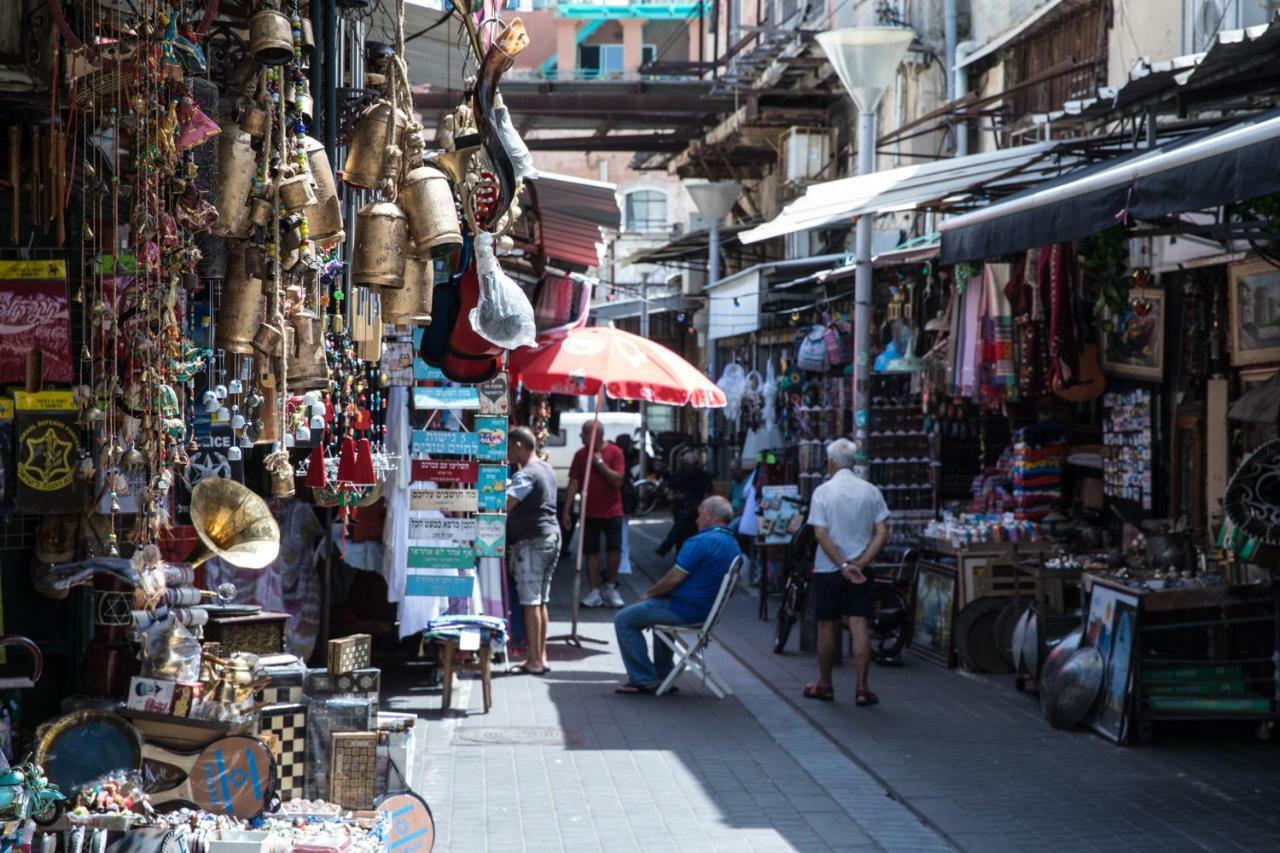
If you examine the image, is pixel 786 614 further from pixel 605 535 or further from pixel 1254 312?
pixel 1254 312

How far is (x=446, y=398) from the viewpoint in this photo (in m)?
11.0

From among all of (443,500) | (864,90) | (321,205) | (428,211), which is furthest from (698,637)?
(321,205)

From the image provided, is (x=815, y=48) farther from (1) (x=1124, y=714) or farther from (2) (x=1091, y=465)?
(1) (x=1124, y=714)

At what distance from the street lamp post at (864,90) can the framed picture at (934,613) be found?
1.17 meters

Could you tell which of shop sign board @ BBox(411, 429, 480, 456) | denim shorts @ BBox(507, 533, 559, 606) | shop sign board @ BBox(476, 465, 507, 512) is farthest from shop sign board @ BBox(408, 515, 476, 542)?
denim shorts @ BBox(507, 533, 559, 606)

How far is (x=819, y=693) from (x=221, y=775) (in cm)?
657

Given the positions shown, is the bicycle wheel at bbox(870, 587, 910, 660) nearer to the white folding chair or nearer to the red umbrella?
the white folding chair

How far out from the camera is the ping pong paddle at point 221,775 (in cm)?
556

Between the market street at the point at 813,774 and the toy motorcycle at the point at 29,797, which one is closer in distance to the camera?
the toy motorcycle at the point at 29,797

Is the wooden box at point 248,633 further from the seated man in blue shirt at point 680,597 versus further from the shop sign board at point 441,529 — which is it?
the seated man in blue shirt at point 680,597

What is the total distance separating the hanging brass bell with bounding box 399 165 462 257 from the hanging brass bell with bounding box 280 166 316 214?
1.40ft

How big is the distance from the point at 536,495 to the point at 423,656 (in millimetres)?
1529

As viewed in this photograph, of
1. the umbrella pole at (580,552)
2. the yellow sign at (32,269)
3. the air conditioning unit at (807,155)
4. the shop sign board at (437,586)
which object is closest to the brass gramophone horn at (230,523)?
the yellow sign at (32,269)

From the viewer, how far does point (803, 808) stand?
8.40m
